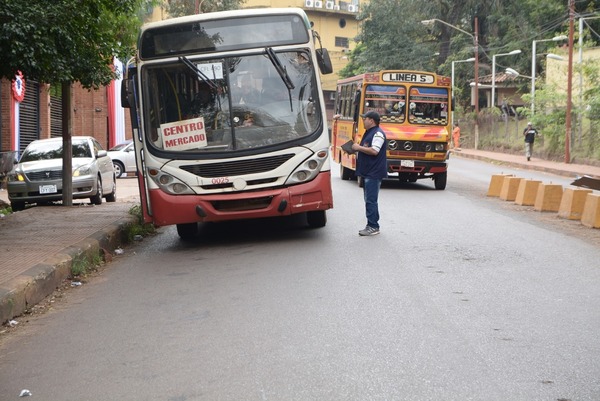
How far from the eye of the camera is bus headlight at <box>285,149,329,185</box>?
1135 cm

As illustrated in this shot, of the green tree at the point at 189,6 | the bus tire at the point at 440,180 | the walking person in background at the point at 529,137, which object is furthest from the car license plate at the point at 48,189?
the green tree at the point at 189,6

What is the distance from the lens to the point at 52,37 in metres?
11.4

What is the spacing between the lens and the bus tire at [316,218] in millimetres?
12555

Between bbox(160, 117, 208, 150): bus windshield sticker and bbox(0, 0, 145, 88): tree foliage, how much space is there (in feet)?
6.29

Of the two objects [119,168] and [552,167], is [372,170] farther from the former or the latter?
[552,167]

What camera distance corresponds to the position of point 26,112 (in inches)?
1163

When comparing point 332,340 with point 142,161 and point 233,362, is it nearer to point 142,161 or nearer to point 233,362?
point 233,362

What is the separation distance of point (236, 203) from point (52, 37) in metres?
3.39

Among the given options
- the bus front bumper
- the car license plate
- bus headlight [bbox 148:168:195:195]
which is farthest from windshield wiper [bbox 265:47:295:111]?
the car license plate

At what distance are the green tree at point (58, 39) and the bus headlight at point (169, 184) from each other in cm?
217

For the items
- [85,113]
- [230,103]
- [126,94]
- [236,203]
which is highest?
[85,113]

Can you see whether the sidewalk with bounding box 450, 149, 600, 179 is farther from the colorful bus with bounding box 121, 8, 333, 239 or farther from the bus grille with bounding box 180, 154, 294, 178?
the bus grille with bounding box 180, 154, 294, 178

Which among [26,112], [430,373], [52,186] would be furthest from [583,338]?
[26,112]

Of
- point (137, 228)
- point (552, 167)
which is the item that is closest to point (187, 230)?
point (137, 228)
